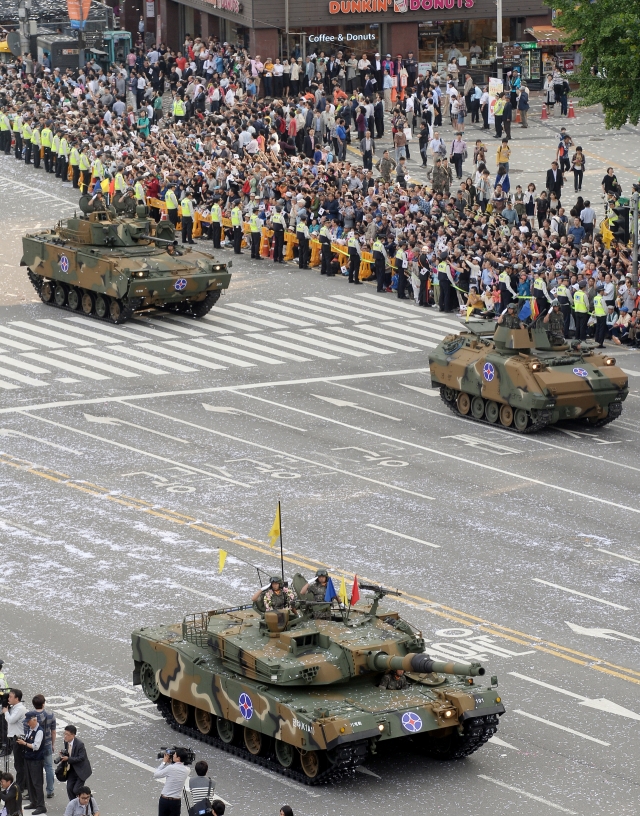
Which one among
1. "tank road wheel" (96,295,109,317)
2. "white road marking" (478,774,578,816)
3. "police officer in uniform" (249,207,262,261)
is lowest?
"white road marking" (478,774,578,816)

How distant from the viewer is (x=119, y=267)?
2152 inches

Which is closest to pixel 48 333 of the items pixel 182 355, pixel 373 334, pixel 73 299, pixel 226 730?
pixel 73 299

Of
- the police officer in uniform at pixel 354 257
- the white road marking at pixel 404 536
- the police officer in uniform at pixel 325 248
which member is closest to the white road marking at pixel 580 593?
the white road marking at pixel 404 536

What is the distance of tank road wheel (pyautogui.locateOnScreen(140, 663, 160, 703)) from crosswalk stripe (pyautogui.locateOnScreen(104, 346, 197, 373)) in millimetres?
21129

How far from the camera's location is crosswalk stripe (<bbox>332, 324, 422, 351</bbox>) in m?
53.0

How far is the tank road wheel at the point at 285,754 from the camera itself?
1086 inches

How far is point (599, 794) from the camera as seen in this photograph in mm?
26516

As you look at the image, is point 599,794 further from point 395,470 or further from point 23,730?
point 395,470

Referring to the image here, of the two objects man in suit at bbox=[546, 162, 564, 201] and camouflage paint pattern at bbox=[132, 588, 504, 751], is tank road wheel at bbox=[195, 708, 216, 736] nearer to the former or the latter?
camouflage paint pattern at bbox=[132, 588, 504, 751]

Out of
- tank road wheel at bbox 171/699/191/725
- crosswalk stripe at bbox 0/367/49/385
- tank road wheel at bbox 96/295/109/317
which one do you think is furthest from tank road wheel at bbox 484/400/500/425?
tank road wheel at bbox 171/699/191/725

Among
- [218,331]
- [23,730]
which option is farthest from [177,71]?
[23,730]

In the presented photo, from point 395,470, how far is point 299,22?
46.1m

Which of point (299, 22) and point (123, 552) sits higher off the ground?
point (299, 22)

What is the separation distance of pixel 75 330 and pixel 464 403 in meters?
13.1
